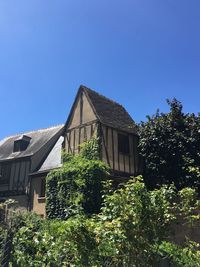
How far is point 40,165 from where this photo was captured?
21.0m

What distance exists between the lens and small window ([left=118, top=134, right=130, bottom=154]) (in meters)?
17.9

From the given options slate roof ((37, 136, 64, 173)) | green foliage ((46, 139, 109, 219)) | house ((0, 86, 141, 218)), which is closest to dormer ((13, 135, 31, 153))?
house ((0, 86, 141, 218))

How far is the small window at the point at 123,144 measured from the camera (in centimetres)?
1786

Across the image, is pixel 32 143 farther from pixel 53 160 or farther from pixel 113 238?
pixel 113 238

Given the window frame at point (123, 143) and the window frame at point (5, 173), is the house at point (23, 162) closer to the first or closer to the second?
the window frame at point (5, 173)

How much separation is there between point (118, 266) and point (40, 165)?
17.2 meters

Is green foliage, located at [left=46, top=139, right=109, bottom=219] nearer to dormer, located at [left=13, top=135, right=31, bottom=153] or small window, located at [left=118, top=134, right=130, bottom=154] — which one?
small window, located at [left=118, top=134, right=130, bottom=154]

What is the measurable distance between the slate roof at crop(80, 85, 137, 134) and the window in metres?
7.05

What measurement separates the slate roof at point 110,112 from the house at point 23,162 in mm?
4516

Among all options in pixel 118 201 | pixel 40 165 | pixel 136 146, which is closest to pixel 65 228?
pixel 118 201

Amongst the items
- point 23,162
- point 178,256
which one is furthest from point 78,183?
point 178,256

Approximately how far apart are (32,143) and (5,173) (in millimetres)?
2576

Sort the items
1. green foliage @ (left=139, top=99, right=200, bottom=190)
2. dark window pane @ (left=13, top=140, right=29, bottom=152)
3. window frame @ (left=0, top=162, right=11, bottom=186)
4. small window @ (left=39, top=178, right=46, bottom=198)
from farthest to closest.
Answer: dark window pane @ (left=13, top=140, right=29, bottom=152) < window frame @ (left=0, top=162, right=11, bottom=186) < small window @ (left=39, top=178, right=46, bottom=198) < green foliage @ (left=139, top=99, right=200, bottom=190)

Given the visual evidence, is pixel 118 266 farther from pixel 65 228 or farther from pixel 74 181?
pixel 74 181
